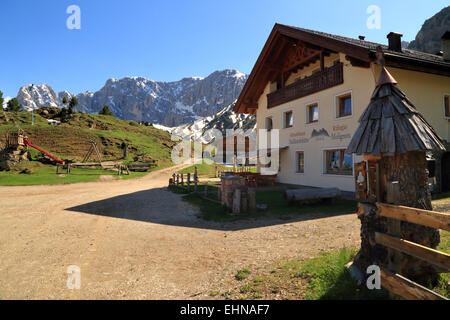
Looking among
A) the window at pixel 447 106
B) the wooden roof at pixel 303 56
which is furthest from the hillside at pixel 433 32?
the window at pixel 447 106

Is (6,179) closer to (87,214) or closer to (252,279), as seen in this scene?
(87,214)

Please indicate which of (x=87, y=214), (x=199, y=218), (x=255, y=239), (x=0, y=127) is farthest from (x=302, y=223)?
(x=0, y=127)

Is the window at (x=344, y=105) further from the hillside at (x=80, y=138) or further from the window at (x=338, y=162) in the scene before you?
the hillside at (x=80, y=138)

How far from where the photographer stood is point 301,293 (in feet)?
12.0

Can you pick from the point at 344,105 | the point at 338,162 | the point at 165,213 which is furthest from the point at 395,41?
the point at 165,213

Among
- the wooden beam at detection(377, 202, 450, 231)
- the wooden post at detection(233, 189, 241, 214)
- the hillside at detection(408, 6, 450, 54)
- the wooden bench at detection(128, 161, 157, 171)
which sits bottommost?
the wooden post at detection(233, 189, 241, 214)

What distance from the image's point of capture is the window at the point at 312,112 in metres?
15.7

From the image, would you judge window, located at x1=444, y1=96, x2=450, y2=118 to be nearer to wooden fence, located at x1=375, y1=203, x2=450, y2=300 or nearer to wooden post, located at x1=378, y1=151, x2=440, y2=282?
wooden post, located at x1=378, y1=151, x2=440, y2=282

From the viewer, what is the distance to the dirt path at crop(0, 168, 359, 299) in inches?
160

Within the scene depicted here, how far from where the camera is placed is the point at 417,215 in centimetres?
298

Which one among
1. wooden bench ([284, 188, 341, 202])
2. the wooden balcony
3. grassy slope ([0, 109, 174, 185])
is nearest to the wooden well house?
wooden bench ([284, 188, 341, 202])

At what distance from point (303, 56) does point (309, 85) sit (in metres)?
1.98

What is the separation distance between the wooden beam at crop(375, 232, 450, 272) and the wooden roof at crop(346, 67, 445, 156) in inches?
47.6
